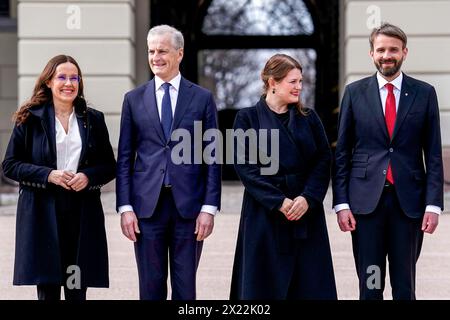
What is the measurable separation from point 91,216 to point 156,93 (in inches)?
33.1

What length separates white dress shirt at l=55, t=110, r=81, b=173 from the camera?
531 centimetres

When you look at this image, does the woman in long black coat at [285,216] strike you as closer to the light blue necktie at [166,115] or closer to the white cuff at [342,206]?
the white cuff at [342,206]

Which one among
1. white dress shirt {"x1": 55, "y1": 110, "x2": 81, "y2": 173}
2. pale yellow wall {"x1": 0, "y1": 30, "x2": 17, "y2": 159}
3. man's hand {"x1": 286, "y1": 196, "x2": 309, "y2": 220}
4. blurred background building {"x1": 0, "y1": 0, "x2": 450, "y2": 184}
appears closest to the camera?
man's hand {"x1": 286, "y1": 196, "x2": 309, "y2": 220}

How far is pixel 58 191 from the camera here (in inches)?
207

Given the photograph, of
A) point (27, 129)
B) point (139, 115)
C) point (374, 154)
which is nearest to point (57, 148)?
point (27, 129)

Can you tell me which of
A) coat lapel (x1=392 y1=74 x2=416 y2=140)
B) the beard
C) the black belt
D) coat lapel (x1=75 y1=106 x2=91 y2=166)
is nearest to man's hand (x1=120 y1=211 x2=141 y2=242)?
coat lapel (x1=75 y1=106 x2=91 y2=166)

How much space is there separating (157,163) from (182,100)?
1.36ft

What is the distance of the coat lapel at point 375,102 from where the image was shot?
523 cm

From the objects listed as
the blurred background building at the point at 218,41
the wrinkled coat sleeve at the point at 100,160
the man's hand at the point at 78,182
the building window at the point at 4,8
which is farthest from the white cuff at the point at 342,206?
the building window at the point at 4,8

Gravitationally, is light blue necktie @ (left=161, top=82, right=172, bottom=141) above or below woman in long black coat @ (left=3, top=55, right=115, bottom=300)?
above

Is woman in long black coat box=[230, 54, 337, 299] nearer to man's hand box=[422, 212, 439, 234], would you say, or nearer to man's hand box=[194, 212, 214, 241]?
man's hand box=[194, 212, 214, 241]

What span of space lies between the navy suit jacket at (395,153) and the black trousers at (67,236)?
157 cm

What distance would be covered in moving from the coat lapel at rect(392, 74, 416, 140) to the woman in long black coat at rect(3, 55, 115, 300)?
69.5 inches

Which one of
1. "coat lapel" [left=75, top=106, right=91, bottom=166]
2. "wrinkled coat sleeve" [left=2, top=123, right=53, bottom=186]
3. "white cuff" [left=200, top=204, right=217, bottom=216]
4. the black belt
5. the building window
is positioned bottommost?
"white cuff" [left=200, top=204, right=217, bottom=216]
